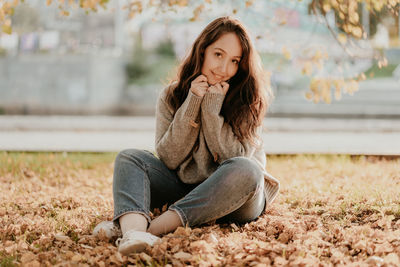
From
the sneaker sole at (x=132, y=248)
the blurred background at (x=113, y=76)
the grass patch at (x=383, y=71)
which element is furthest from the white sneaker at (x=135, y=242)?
the grass patch at (x=383, y=71)

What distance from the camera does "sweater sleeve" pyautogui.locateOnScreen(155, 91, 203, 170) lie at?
2938 millimetres

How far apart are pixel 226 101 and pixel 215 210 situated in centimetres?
79

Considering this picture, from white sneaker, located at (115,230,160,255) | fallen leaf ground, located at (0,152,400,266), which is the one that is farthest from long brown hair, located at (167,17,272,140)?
white sneaker, located at (115,230,160,255)

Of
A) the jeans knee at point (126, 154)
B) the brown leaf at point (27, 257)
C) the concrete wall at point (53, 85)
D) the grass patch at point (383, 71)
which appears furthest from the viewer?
the grass patch at point (383, 71)

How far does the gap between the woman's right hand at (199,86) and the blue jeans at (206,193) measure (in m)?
0.50

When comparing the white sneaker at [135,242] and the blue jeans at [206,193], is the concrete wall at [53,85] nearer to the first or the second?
the blue jeans at [206,193]

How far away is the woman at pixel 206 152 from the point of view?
8.59ft

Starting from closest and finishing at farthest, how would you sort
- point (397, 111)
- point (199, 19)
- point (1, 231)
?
point (1, 231) < point (199, 19) < point (397, 111)

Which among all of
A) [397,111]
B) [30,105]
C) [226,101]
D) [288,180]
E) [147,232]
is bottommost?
[30,105]

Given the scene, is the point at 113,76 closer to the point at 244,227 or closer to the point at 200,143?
the point at 200,143

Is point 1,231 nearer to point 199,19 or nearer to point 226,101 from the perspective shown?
point 226,101

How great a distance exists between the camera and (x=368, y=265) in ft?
7.01

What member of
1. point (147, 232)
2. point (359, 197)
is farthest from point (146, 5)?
point (147, 232)

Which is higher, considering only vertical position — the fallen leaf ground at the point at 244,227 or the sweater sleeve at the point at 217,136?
the sweater sleeve at the point at 217,136
